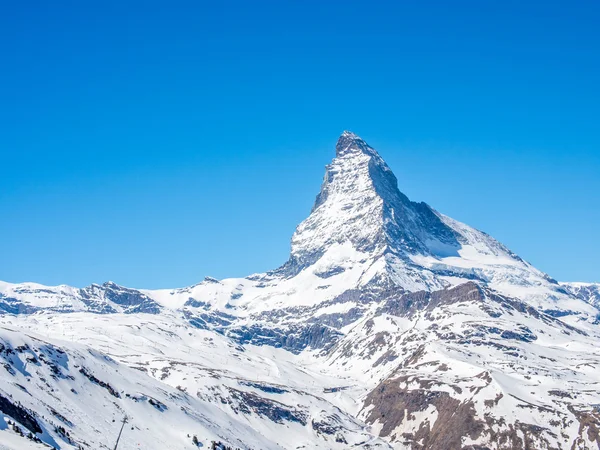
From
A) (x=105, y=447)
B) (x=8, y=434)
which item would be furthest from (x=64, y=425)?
(x=8, y=434)

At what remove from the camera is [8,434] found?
449ft

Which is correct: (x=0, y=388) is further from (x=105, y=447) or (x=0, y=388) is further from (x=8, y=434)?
(x=8, y=434)

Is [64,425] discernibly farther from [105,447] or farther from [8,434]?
[8,434]

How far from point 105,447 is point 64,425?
13.3 m

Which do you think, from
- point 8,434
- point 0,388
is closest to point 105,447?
point 0,388

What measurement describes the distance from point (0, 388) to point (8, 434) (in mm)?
55903

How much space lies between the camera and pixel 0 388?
188 metres

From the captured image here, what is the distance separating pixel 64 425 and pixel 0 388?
1920cm

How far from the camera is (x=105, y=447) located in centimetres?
18988

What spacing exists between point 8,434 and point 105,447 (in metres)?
56.4

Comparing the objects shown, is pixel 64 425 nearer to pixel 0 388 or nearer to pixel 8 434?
pixel 0 388

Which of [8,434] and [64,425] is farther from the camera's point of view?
[64,425]

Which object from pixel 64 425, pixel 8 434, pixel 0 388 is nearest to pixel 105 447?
pixel 64 425
